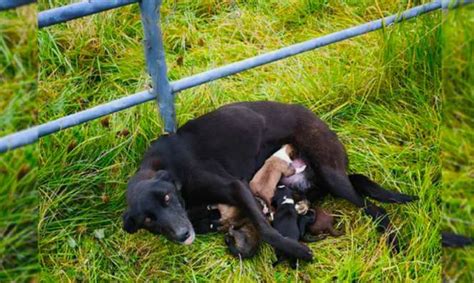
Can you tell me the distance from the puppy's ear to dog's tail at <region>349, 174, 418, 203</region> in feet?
3.07

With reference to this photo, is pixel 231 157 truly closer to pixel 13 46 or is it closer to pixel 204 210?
pixel 204 210

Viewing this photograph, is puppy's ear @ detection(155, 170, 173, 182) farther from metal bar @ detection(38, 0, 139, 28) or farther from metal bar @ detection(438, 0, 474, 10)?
metal bar @ detection(438, 0, 474, 10)

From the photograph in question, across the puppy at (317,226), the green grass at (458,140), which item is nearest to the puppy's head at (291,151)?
the puppy at (317,226)

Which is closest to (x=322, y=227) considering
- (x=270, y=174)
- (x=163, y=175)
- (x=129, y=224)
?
(x=270, y=174)

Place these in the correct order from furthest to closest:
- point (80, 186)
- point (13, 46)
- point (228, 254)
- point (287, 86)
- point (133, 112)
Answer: point (287, 86)
point (133, 112)
point (80, 186)
point (228, 254)
point (13, 46)

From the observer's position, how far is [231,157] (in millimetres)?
3988

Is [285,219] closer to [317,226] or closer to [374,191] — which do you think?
[317,226]

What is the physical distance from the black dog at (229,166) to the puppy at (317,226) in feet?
0.55

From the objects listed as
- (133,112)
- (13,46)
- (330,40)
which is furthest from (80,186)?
(13,46)

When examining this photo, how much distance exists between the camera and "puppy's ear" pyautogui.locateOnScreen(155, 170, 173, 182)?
3.55 metres

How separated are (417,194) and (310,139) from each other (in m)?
0.64

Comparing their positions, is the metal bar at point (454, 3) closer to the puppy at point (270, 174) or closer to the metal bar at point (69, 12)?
the metal bar at point (69, 12)

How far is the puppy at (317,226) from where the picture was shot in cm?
362

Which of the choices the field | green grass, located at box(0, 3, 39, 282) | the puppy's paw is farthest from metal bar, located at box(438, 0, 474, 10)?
the puppy's paw
